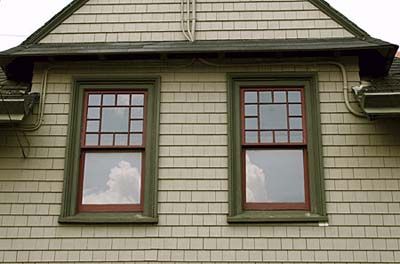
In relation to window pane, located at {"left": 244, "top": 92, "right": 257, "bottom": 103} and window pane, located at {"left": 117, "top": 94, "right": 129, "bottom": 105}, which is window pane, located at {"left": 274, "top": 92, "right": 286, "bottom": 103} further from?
window pane, located at {"left": 117, "top": 94, "right": 129, "bottom": 105}

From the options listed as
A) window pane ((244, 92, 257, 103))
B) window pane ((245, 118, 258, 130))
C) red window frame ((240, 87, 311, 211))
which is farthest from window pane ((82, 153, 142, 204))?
window pane ((244, 92, 257, 103))

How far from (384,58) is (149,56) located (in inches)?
134

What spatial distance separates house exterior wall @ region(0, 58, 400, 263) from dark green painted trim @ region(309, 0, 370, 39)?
0.51 metres

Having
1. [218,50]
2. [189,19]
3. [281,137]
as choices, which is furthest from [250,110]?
[189,19]

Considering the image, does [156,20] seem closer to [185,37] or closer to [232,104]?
[185,37]

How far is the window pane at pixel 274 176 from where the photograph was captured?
7.66m

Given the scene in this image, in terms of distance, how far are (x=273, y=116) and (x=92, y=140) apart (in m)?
2.60

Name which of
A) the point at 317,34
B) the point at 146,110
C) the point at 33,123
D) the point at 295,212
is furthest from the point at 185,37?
the point at 295,212

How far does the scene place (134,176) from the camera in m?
7.84

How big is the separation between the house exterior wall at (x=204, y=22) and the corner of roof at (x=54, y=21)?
63 mm

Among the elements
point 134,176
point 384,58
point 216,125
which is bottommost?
point 134,176

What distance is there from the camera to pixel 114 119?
26.6 feet

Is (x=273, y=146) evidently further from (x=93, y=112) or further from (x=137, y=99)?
(x=93, y=112)

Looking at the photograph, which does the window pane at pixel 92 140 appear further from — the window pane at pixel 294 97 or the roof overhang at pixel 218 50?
the window pane at pixel 294 97
